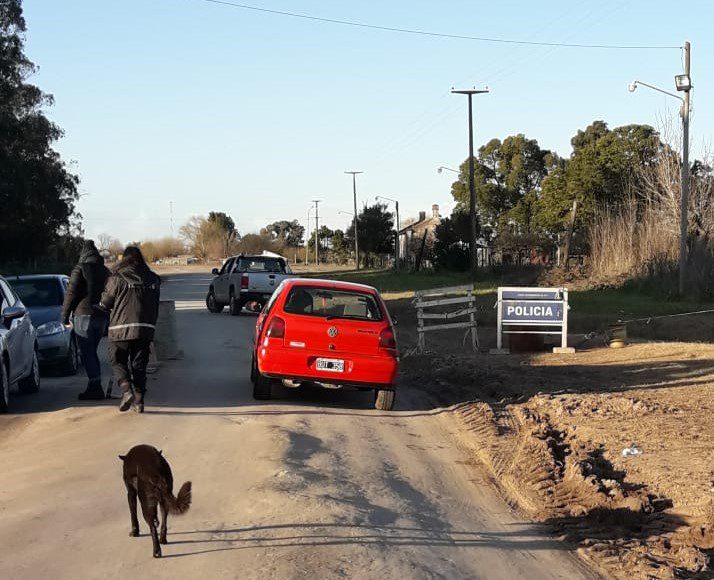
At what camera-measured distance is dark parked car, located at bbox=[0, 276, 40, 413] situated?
1112 centimetres

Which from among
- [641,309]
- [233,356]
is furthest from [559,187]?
[233,356]

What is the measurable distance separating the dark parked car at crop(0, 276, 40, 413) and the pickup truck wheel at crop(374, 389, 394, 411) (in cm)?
436

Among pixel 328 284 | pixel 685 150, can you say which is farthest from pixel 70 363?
pixel 685 150

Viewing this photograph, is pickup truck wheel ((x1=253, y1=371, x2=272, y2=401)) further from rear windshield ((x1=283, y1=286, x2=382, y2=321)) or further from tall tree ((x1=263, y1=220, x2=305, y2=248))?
tall tree ((x1=263, y1=220, x2=305, y2=248))

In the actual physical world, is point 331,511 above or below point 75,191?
below

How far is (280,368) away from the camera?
11.7m

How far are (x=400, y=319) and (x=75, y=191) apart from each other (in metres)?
37.4

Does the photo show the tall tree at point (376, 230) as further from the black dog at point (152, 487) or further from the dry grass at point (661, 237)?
the black dog at point (152, 487)

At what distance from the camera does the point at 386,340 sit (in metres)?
11.9

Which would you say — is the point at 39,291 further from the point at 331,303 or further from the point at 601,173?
the point at 601,173

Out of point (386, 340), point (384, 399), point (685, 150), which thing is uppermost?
point (685, 150)

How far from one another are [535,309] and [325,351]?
823 cm

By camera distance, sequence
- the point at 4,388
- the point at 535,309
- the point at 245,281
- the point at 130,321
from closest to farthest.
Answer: the point at 130,321
the point at 4,388
the point at 535,309
the point at 245,281

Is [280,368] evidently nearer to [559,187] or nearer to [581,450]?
[581,450]
